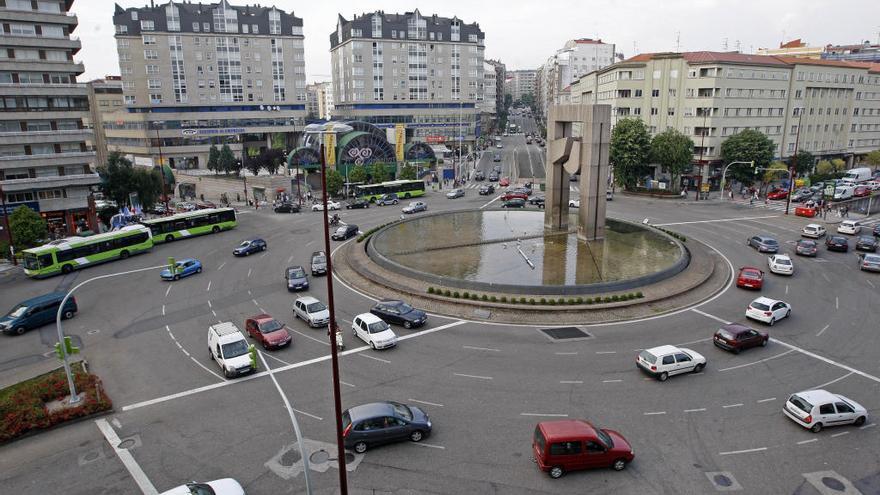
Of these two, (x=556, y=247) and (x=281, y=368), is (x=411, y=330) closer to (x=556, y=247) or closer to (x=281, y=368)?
(x=281, y=368)

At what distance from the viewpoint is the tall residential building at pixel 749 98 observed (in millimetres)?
86375

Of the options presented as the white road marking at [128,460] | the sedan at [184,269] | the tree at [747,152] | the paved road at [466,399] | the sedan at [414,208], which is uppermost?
the tree at [747,152]

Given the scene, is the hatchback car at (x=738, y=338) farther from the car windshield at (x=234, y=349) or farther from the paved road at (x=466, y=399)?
the car windshield at (x=234, y=349)

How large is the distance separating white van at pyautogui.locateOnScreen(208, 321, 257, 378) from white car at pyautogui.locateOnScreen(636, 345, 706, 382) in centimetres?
1912

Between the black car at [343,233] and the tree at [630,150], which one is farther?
the tree at [630,150]

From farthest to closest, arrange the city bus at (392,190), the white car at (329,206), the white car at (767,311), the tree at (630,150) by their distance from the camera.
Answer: the city bus at (392,190), the tree at (630,150), the white car at (329,206), the white car at (767,311)

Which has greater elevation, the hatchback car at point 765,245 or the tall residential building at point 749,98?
the tall residential building at point 749,98

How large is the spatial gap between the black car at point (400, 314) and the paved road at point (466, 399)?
0.66m

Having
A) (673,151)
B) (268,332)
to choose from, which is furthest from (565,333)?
(673,151)

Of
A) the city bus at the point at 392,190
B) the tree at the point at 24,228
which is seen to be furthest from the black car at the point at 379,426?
the city bus at the point at 392,190

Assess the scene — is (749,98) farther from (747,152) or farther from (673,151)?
(673,151)

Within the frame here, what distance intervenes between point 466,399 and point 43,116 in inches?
2322

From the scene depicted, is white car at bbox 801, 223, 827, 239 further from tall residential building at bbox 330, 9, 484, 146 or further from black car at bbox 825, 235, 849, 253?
tall residential building at bbox 330, 9, 484, 146

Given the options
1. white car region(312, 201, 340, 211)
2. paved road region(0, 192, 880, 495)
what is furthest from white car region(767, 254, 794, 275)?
white car region(312, 201, 340, 211)
